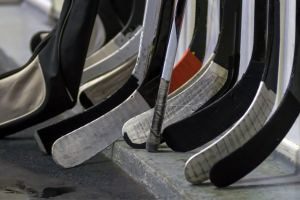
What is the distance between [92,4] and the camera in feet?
8.55

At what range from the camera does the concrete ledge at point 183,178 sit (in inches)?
87.4

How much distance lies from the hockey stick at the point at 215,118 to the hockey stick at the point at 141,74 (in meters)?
0.23

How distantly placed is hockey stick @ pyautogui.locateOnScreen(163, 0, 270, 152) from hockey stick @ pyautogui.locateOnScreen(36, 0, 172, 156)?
0.23 meters

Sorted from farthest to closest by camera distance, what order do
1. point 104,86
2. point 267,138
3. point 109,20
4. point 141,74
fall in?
point 109,20, point 104,86, point 141,74, point 267,138

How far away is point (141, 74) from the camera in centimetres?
260

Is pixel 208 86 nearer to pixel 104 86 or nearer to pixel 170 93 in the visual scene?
pixel 170 93

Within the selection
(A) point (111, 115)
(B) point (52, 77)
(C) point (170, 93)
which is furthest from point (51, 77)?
(C) point (170, 93)

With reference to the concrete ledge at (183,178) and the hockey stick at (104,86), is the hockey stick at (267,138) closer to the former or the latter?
the concrete ledge at (183,178)

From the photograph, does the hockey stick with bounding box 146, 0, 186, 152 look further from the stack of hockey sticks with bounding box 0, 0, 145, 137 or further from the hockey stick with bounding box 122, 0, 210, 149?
the stack of hockey sticks with bounding box 0, 0, 145, 137

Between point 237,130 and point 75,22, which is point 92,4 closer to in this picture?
point 75,22

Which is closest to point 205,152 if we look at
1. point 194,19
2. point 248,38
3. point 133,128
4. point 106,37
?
point 133,128

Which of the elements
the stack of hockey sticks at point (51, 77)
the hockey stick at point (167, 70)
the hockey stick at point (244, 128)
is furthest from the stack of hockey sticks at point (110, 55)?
the hockey stick at point (244, 128)

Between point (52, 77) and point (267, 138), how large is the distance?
730 millimetres

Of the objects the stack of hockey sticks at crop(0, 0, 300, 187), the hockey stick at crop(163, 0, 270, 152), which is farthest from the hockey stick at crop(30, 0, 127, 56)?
the hockey stick at crop(163, 0, 270, 152)
